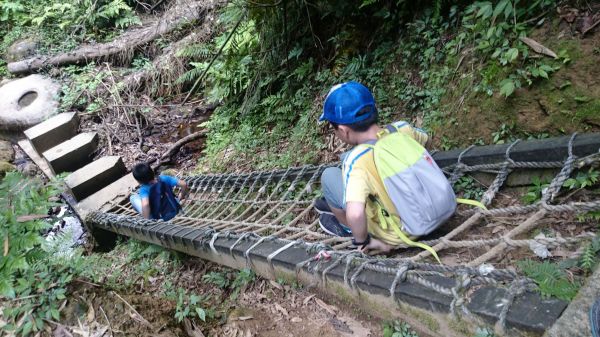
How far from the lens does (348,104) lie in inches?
77.3

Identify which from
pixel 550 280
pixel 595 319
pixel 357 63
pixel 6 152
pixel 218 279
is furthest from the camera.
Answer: pixel 6 152

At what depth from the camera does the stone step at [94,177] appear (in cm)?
602

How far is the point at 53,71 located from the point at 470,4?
957 cm

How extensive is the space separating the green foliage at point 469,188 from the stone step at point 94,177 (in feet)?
18.2

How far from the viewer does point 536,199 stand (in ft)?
6.55

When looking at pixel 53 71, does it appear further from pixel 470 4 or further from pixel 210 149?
pixel 470 4

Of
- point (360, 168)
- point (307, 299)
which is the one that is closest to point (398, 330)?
point (307, 299)

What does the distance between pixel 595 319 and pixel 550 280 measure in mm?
332

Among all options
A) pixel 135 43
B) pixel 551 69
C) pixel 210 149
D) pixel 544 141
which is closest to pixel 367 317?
pixel 544 141

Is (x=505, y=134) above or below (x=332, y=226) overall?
above

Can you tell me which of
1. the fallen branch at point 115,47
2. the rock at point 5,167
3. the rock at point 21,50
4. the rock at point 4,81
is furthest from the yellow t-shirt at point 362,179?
the rock at point 21,50

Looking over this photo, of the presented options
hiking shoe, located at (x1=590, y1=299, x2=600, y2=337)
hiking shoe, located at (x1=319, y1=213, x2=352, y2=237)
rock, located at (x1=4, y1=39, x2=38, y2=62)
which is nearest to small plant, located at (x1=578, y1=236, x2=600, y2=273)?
hiking shoe, located at (x1=590, y1=299, x2=600, y2=337)

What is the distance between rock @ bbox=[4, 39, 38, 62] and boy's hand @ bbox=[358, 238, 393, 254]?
1101cm

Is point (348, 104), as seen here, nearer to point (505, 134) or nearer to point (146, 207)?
point (505, 134)
